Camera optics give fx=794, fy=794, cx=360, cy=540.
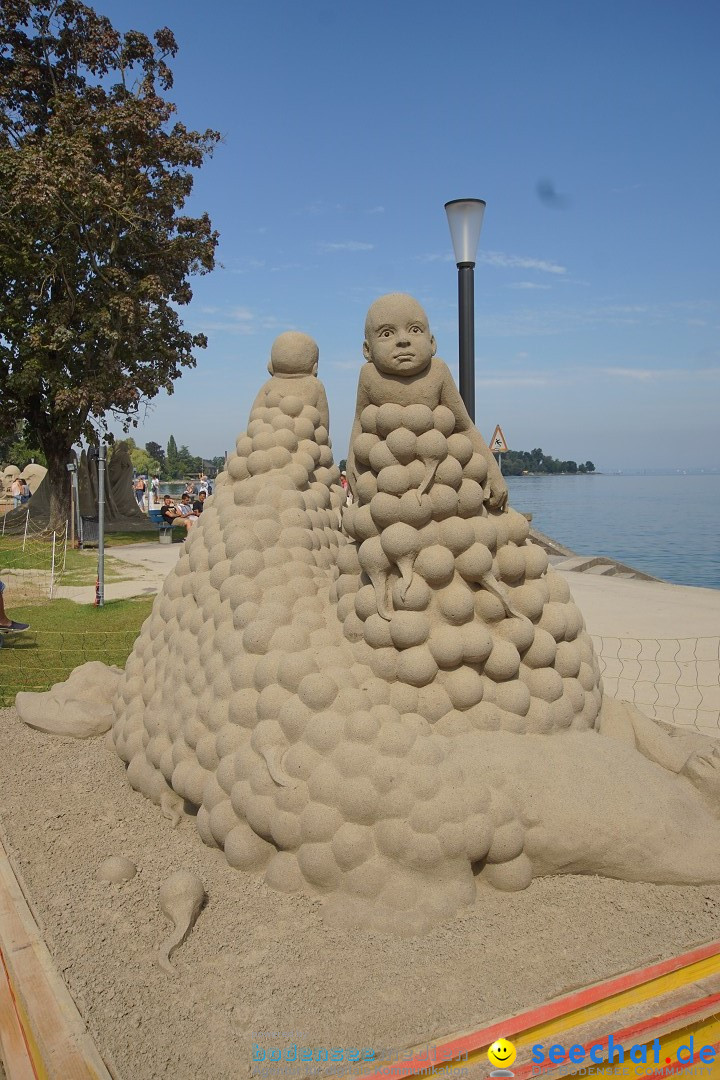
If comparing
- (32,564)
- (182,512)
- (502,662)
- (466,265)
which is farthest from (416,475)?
(182,512)

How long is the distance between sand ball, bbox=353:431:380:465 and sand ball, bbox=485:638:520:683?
107 cm

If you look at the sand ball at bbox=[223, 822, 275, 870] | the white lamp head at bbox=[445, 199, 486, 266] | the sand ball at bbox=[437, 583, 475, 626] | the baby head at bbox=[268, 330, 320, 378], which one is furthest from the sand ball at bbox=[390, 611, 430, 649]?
the white lamp head at bbox=[445, 199, 486, 266]

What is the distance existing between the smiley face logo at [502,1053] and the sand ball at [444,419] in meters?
2.42

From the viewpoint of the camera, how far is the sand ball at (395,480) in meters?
3.62

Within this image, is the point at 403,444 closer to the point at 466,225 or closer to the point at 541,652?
the point at 541,652

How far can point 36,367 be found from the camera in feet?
57.3

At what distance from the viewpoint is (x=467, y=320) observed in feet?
21.1

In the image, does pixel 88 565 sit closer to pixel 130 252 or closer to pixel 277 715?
pixel 130 252

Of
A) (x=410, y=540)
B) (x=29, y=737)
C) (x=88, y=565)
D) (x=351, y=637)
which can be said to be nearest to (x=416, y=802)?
(x=351, y=637)

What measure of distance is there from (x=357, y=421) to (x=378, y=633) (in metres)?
1.04

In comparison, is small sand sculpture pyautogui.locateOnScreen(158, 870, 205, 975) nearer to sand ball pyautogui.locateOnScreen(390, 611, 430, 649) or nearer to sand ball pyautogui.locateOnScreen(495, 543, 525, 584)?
sand ball pyautogui.locateOnScreen(390, 611, 430, 649)

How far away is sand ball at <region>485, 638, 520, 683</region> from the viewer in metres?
3.62

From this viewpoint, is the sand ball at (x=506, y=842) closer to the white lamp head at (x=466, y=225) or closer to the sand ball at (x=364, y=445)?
the sand ball at (x=364, y=445)

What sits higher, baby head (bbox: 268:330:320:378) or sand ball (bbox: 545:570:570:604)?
baby head (bbox: 268:330:320:378)
